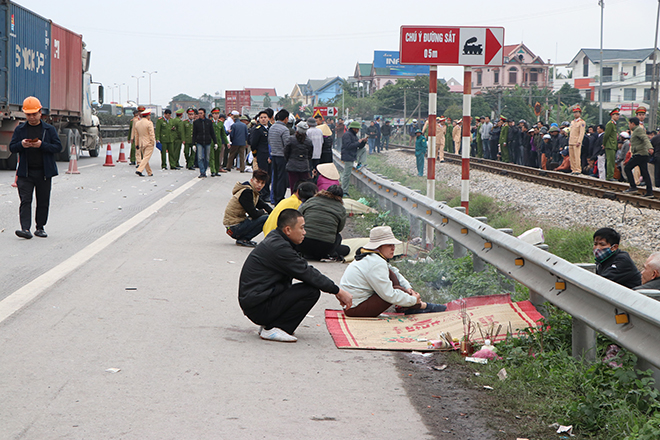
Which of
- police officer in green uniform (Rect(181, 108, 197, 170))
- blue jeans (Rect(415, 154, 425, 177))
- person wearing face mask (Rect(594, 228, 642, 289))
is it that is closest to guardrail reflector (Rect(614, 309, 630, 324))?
person wearing face mask (Rect(594, 228, 642, 289))

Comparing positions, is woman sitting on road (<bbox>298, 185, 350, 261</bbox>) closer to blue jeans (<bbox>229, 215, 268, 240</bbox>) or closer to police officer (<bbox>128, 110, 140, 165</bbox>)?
blue jeans (<bbox>229, 215, 268, 240</bbox>)

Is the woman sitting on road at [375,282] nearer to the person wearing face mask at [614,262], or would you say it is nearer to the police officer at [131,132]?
the person wearing face mask at [614,262]

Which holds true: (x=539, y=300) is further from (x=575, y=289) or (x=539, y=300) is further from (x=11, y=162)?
(x=11, y=162)

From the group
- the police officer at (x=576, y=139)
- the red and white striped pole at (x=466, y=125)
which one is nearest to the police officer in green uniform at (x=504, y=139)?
the police officer at (x=576, y=139)

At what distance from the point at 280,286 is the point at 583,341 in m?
2.35

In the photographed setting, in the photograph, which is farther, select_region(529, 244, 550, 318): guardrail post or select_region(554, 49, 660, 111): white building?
select_region(554, 49, 660, 111): white building

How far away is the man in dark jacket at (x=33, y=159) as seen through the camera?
32.7ft

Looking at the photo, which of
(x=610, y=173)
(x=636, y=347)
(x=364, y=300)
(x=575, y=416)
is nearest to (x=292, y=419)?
(x=575, y=416)

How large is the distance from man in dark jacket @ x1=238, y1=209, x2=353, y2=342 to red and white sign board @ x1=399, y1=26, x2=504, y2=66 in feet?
15.5

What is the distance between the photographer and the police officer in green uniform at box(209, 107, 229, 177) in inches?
864

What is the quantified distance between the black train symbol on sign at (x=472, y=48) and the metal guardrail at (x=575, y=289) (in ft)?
9.29

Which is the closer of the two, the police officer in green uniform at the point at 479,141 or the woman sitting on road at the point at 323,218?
the woman sitting on road at the point at 323,218

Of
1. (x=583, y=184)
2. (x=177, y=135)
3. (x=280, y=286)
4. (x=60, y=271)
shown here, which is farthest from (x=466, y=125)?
(x=177, y=135)

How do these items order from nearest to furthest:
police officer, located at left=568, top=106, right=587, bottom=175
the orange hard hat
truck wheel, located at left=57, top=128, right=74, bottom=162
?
the orange hard hat < police officer, located at left=568, top=106, right=587, bottom=175 < truck wheel, located at left=57, top=128, right=74, bottom=162
